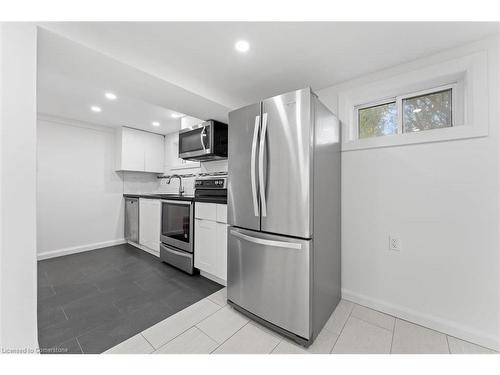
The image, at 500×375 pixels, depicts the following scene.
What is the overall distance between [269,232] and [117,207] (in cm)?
352

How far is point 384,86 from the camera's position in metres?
1.72

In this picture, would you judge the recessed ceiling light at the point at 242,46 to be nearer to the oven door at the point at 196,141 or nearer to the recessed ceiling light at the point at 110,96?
the oven door at the point at 196,141

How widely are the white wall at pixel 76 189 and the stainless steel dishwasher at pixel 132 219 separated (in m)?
0.15

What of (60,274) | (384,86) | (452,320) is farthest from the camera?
(60,274)

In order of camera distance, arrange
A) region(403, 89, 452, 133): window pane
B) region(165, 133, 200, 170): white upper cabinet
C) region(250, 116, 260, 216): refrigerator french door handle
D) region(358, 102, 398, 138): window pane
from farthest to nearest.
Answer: region(165, 133, 200, 170): white upper cabinet → region(358, 102, 398, 138): window pane → region(403, 89, 452, 133): window pane → region(250, 116, 260, 216): refrigerator french door handle

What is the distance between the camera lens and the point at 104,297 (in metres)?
1.90

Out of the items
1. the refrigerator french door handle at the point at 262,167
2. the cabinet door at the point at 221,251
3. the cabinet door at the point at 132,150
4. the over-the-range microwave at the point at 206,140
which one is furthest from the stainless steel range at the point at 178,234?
the cabinet door at the point at 132,150

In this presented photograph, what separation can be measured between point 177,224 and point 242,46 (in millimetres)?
2129

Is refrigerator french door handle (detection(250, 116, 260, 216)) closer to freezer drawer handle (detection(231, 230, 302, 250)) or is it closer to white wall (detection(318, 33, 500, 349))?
freezer drawer handle (detection(231, 230, 302, 250))

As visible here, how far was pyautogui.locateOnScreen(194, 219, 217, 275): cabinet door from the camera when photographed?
214 centimetres

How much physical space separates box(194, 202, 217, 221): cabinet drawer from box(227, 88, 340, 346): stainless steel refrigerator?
18.1 inches

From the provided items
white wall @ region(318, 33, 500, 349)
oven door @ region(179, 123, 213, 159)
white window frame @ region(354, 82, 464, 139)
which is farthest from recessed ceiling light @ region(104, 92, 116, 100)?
white window frame @ region(354, 82, 464, 139)
